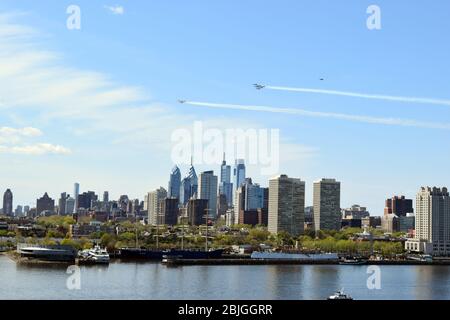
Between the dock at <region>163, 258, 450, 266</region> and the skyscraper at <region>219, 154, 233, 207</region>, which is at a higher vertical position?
the skyscraper at <region>219, 154, 233, 207</region>

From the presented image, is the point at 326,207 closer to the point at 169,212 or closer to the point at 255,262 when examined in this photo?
the point at 169,212

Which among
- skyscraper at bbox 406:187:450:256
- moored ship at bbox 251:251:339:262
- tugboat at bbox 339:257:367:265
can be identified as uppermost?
skyscraper at bbox 406:187:450:256

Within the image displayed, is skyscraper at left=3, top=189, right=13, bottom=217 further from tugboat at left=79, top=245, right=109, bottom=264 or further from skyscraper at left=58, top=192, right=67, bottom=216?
tugboat at left=79, top=245, right=109, bottom=264

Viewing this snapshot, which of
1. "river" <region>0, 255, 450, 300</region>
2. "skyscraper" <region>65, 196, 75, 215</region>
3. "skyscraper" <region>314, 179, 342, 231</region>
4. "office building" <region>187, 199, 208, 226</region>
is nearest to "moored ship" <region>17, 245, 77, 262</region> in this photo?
"river" <region>0, 255, 450, 300</region>

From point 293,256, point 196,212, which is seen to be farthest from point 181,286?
point 196,212

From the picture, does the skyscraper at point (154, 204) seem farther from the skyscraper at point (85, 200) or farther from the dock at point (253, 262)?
the dock at point (253, 262)
